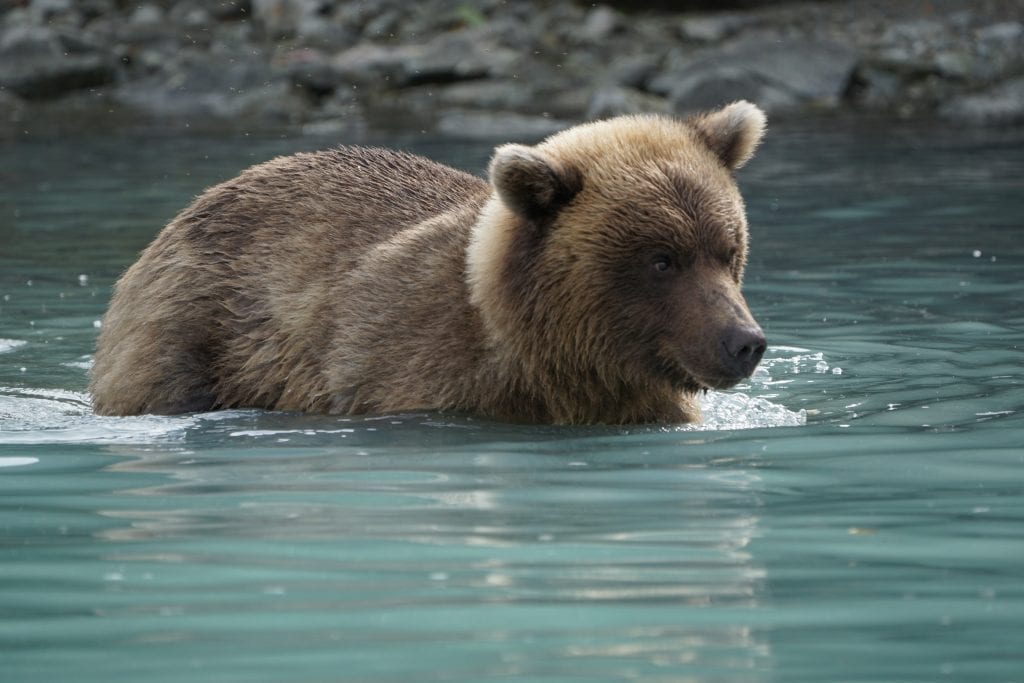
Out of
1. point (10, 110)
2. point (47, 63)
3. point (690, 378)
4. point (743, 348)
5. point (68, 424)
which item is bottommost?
point (10, 110)

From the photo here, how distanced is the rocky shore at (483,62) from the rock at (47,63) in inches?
1.0

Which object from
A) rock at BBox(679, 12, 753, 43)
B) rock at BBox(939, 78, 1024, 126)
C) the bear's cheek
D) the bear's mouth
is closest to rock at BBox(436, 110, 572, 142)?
rock at BBox(679, 12, 753, 43)

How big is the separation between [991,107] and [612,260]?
46.9ft

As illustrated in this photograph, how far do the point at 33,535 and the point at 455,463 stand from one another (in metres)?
1.51

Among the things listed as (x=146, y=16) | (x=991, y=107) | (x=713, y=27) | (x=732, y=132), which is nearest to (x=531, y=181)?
(x=732, y=132)

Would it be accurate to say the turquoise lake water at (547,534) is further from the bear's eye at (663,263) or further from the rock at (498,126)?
the rock at (498,126)

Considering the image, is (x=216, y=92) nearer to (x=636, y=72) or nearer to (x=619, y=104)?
(x=636, y=72)

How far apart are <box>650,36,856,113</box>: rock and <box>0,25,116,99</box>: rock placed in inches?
303

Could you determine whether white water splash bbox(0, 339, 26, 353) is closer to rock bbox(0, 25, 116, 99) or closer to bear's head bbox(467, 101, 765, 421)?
bear's head bbox(467, 101, 765, 421)

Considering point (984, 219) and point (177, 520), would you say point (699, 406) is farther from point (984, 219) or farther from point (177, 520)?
point (984, 219)

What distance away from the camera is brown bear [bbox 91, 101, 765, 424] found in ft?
21.6

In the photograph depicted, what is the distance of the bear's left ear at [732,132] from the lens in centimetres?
709

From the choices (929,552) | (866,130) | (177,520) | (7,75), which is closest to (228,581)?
(177,520)

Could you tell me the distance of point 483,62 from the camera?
22562mm
